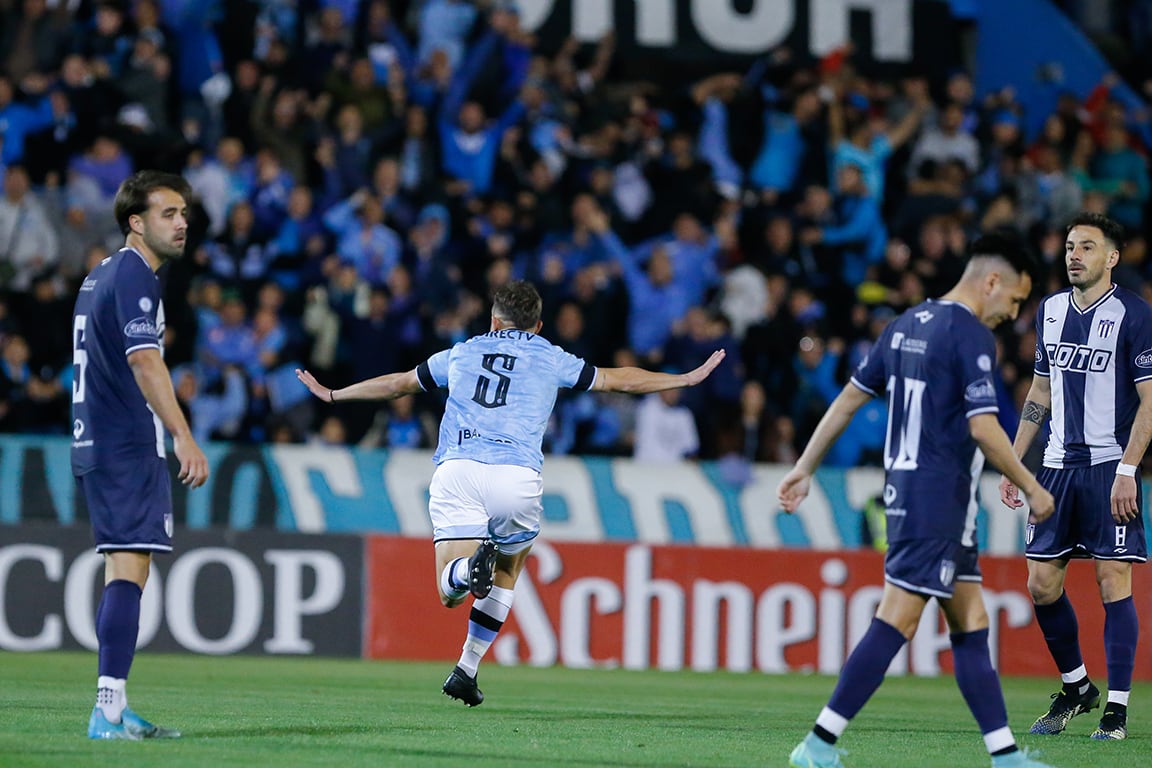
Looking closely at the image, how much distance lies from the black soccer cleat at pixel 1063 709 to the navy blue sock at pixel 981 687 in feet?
9.18

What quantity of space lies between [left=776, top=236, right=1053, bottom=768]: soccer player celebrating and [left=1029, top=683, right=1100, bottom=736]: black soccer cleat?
2.62 meters

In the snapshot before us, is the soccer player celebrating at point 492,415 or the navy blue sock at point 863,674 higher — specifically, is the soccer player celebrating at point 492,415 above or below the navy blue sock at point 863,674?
above

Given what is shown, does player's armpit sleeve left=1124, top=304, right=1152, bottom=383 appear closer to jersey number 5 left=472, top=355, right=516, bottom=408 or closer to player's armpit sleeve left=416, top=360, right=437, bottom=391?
jersey number 5 left=472, top=355, right=516, bottom=408

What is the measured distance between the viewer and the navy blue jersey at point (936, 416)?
701 centimetres

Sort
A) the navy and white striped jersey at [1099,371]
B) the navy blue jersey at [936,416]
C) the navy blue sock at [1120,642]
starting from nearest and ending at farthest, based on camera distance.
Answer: the navy blue jersey at [936,416]
the navy blue sock at [1120,642]
the navy and white striped jersey at [1099,371]

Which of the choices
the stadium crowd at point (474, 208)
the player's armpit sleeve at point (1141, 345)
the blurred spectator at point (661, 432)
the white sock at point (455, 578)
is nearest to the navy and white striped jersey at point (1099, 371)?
the player's armpit sleeve at point (1141, 345)

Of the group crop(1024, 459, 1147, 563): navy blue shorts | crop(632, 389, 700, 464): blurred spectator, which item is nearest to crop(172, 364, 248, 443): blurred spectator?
crop(632, 389, 700, 464): blurred spectator

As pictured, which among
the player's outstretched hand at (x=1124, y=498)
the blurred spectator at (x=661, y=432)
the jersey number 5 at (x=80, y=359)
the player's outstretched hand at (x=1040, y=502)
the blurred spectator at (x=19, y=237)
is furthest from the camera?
the blurred spectator at (x=661, y=432)

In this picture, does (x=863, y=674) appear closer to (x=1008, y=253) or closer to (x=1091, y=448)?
(x=1008, y=253)

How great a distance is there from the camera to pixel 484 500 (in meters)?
10.0

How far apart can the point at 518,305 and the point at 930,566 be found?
12.2 feet

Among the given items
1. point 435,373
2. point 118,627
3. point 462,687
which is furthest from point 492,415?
point 118,627

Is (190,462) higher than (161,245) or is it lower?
lower

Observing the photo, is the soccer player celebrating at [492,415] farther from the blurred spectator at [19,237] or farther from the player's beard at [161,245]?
the blurred spectator at [19,237]
